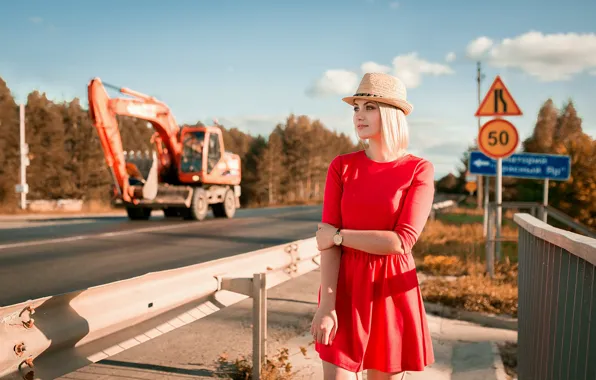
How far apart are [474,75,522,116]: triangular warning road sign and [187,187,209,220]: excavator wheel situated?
10.8 metres

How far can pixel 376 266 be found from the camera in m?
2.25

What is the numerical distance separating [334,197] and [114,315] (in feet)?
3.81

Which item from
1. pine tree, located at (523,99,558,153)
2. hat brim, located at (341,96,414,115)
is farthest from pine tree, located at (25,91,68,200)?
pine tree, located at (523,99,558,153)

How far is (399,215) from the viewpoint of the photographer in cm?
225

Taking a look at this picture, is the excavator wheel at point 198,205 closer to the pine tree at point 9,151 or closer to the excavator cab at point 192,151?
the excavator cab at point 192,151

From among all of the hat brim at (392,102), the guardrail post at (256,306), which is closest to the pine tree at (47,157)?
the guardrail post at (256,306)

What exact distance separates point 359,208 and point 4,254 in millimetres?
8754

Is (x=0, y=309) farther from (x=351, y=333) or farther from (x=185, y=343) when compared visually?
(x=185, y=343)

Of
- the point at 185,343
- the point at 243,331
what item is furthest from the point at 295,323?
the point at 185,343

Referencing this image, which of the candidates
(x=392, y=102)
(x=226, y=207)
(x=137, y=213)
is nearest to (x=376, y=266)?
(x=392, y=102)

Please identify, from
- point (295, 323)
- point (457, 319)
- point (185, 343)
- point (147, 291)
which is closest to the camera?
point (147, 291)

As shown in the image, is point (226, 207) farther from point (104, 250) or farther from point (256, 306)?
point (256, 306)

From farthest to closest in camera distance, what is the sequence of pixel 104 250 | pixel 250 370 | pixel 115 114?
1. pixel 115 114
2. pixel 104 250
3. pixel 250 370

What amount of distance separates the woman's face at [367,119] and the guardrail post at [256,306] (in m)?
1.52
